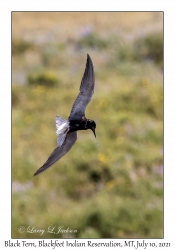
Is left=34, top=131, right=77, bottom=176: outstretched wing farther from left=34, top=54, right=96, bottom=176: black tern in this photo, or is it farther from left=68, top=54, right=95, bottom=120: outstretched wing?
left=68, top=54, right=95, bottom=120: outstretched wing

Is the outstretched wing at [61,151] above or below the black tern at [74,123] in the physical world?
below

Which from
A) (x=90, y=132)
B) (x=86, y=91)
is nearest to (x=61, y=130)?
(x=86, y=91)

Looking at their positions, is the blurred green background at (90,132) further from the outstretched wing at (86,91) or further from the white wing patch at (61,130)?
the white wing patch at (61,130)

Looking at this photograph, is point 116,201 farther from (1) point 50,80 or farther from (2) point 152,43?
(2) point 152,43

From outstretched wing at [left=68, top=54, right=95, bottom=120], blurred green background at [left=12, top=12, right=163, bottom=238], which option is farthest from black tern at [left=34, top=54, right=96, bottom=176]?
blurred green background at [left=12, top=12, right=163, bottom=238]

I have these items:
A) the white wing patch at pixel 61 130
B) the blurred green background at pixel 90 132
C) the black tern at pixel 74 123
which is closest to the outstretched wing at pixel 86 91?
the black tern at pixel 74 123

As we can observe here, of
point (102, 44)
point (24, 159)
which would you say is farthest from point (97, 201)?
point (102, 44)
